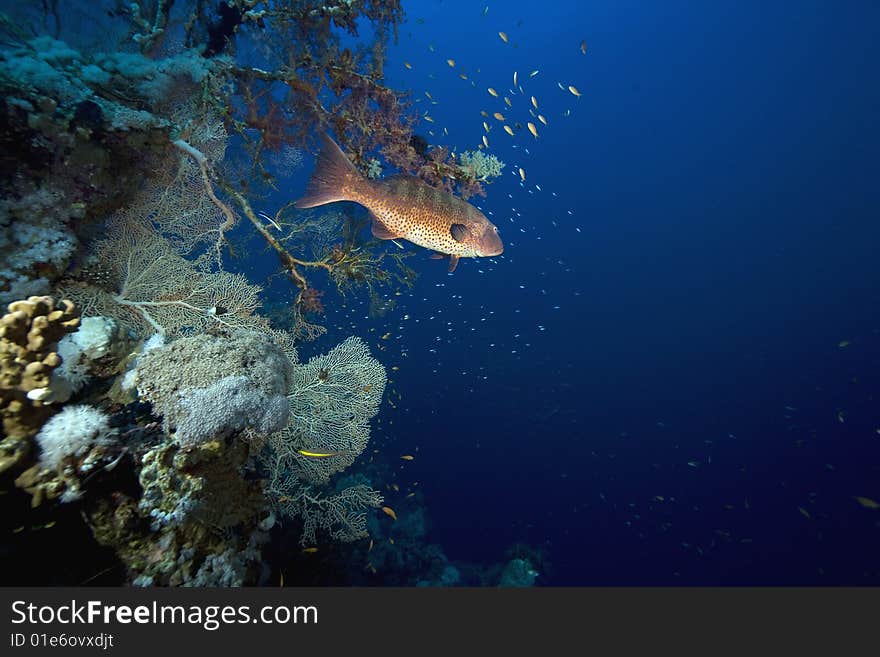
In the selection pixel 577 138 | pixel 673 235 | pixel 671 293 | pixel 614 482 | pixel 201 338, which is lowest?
pixel 614 482

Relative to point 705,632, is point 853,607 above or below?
above

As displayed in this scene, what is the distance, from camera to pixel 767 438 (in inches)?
1480

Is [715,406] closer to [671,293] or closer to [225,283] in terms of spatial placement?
[671,293]

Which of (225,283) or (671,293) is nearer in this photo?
(225,283)

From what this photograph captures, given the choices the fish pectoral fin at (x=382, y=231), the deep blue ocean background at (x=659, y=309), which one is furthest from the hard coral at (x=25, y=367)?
the deep blue ocean background at (x=659, y=309)

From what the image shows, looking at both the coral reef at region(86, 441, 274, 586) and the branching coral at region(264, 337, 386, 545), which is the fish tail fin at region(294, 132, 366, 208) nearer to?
the branching coral at region(264, 337, 386, 545)

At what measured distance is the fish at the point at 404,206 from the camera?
4.36m

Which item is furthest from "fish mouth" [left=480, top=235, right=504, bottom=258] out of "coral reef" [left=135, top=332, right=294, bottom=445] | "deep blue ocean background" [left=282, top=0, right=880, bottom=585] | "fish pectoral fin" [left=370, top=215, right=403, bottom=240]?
"deep blue ocean background" [left=282, top=0, right=880, bottom=585]

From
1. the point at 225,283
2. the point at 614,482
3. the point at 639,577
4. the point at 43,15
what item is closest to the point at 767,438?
the point at 614,482

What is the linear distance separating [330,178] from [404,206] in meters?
0.91

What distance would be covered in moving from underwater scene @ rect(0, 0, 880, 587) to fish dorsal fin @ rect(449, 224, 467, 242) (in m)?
0.14

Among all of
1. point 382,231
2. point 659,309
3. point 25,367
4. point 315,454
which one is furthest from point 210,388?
point 659,309

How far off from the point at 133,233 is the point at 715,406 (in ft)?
167

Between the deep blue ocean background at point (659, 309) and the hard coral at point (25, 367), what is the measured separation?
1115cm
